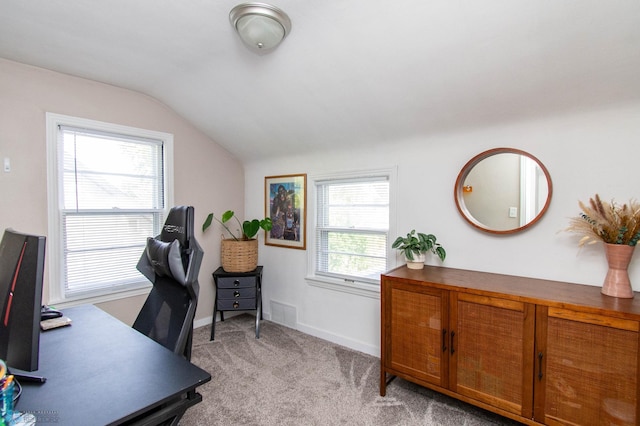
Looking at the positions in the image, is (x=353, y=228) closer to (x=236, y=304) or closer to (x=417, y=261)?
(x=417, y=261)

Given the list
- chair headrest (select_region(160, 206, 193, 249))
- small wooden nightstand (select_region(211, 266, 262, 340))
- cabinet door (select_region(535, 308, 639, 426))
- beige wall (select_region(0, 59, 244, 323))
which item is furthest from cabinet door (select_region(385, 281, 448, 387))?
beige wall (select_region(0, 59, 244, 323))

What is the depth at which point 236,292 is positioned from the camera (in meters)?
3.22

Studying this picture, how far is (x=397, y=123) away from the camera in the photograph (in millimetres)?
2439

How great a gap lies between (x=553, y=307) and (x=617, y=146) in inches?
41.4

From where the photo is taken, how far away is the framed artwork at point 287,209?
131 inches

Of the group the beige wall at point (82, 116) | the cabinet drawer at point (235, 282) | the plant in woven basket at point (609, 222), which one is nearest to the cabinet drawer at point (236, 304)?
the cabinet drawer at point (235, 282)

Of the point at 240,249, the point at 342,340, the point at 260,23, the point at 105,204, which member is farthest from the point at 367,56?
the point at 105,204

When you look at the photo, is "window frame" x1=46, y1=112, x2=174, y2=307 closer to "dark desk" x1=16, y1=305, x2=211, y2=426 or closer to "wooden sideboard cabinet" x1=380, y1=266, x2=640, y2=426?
"dark desk" x1=16, y1=305, x2=211, y2=426

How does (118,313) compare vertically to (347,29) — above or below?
below

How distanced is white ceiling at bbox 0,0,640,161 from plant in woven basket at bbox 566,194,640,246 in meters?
0.61

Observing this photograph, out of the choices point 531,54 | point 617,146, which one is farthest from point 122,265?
point 617,146

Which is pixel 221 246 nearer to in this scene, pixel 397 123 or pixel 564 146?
pixel 397 123

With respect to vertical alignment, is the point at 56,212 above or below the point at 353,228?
above

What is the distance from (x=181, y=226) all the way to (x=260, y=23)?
1.20 meters
